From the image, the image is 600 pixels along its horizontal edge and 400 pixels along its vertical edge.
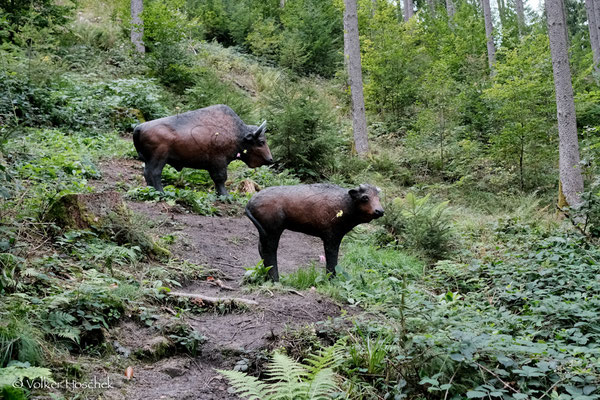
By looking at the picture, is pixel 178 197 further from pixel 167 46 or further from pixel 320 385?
pixel 167 46

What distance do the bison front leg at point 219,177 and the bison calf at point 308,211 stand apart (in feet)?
13.3

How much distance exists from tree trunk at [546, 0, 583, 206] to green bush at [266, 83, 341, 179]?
5.91 m

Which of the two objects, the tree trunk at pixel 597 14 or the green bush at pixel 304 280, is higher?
the tree trunk at pixel 597 14

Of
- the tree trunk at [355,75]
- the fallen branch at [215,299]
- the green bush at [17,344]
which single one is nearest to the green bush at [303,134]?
the tree trunk at [355,75]

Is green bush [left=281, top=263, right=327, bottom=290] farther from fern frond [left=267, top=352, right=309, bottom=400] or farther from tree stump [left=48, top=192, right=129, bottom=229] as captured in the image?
fern frond [left=267, top=352, right=309, bottom=400]

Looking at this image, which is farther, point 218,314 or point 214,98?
point 214,98

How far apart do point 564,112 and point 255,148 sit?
7.75 metres

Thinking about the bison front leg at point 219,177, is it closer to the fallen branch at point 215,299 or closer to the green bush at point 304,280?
the green bush at point 304,280

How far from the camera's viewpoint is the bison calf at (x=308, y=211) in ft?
20.1

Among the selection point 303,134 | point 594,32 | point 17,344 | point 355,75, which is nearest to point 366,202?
point 17,344

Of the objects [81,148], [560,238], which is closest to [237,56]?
[81,148]

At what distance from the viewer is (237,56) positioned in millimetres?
→ 25875

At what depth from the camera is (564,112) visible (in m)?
11.7

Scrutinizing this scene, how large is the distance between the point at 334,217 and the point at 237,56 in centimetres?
2166
